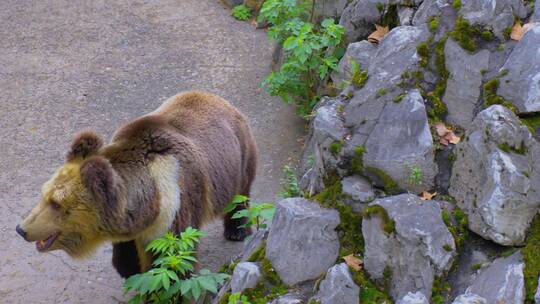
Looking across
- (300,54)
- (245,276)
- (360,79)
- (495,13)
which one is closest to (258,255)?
(245,276)

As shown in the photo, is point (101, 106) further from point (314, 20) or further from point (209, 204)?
point (209, 204)

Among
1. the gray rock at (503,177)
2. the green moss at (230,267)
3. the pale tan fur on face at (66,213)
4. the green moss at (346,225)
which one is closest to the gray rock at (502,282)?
the gray rock at (503,177)

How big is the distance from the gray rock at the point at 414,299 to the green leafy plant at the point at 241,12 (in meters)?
8.25

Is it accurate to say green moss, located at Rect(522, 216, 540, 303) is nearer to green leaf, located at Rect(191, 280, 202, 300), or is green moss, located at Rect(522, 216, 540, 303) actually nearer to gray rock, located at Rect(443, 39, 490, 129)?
gray rock, located at Rect(443, 39, 490, 129)

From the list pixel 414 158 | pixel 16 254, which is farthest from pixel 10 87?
pixel 414 158

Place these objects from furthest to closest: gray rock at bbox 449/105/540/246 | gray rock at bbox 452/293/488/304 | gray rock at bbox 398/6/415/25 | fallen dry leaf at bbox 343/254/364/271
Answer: gray rock at bbox 398/6/415/25
fallen dry leaf at bbox 343/254/364/271
gray rock at bbox 449/105/540/246
gray rock at bbox 452/293/488/304

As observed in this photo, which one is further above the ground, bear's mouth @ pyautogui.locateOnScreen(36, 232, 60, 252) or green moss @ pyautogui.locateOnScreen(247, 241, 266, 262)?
green moss @ pyautogui.locateOnScreen(247, 241, 266, 262)

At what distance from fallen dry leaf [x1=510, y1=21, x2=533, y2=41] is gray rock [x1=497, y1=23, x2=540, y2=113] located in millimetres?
111

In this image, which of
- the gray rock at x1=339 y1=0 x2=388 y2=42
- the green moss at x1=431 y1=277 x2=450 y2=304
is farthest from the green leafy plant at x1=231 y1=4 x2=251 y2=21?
the green moss at x1=431 y1=277 x2=450 y2=304

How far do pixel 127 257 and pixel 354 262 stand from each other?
226cm

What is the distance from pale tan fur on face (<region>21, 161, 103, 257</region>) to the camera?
16.4 feet

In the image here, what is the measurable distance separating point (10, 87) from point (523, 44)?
724 cm

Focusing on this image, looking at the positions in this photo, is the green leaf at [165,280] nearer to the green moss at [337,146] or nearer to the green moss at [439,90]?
the green moss at [337,146]

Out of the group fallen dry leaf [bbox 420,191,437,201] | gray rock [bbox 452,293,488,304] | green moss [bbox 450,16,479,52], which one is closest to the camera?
gray rock [bbox 452,293,488,304]
